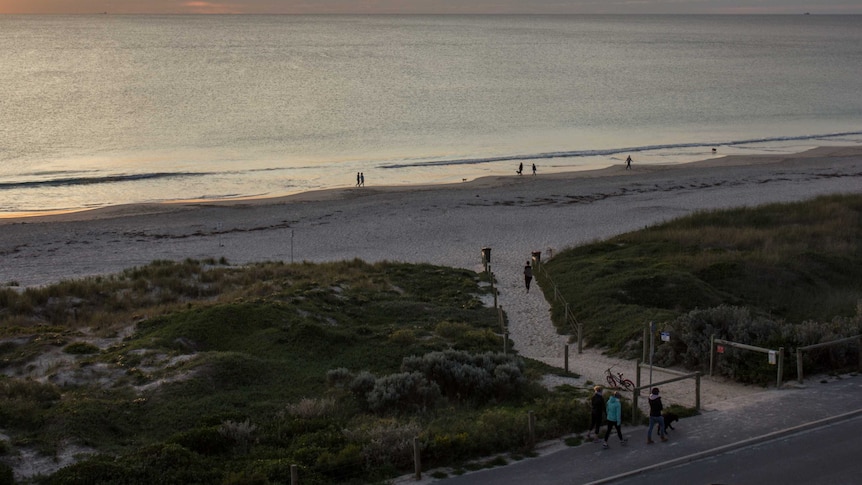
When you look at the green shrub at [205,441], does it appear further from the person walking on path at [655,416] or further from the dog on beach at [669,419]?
the dog on beach at [669,419]

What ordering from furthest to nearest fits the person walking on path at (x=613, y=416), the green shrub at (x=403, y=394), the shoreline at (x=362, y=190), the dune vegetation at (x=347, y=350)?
the shoreline at (x=362, y=190), the green shrub at (x=403, y=394), the person walking on path at (x=613, y=416), the dune vegetation at (x=347, y=350)

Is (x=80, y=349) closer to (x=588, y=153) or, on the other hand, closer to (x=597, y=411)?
(x=597, y=411)

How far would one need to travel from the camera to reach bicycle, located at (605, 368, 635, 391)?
52.8 feet

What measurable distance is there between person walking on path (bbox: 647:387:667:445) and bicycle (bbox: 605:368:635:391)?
3.09m

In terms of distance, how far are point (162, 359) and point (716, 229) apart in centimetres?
2141

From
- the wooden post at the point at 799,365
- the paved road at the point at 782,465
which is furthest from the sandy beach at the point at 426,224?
the paved road at the point at 782,465

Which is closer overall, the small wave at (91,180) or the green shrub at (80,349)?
the green shrub at (80,349)

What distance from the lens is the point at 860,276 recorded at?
26000 millimetres

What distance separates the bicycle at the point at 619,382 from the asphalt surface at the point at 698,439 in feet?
6.11

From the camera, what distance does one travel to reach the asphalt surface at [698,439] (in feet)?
37.9

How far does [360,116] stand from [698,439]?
69766 mm

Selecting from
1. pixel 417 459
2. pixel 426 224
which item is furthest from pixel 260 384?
pixel 426 224

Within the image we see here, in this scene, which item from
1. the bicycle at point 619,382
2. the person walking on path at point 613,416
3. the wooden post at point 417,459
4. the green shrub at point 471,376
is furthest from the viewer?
the bicycle at point 619,382

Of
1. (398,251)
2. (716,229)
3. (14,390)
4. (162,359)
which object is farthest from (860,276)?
(14,390)
